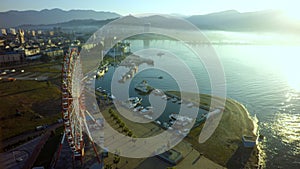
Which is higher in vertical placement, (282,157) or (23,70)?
(23,70)

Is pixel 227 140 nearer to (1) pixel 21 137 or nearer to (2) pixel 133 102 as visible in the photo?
(2) pixel 133 102

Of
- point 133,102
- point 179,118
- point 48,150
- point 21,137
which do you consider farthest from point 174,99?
point 21,137

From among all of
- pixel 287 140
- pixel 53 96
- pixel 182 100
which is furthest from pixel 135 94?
pixel 287 140

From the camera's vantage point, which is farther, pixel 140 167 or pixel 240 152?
pixel 240 152

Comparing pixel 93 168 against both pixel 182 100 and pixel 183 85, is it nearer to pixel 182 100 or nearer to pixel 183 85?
pixel 182 100

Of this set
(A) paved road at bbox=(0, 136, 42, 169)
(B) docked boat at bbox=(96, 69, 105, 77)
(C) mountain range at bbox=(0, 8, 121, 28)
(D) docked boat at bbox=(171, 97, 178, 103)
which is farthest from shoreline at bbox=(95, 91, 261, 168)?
(C) mountain range at bbox=(0, 8, 121, 28)

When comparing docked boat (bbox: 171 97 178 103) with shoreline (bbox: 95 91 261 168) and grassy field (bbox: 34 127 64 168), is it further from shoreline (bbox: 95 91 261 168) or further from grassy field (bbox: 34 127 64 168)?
grassy field (bbox: 34 127 64 168)
